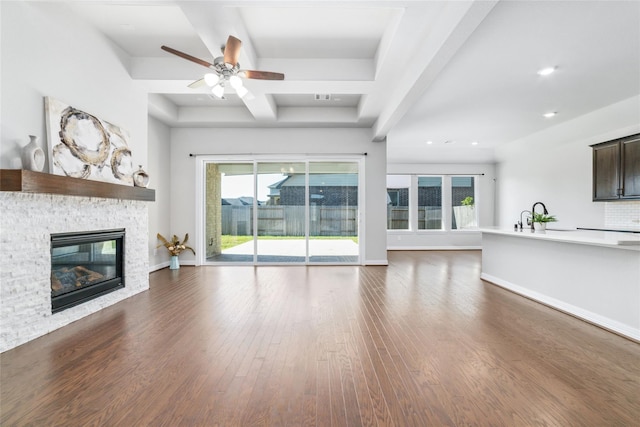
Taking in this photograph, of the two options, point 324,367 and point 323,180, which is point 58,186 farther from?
point 323,180

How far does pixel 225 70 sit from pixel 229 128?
11.4 ft

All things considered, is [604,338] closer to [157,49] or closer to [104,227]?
[104,227]

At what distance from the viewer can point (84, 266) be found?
3500mm

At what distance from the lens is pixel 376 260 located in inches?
258

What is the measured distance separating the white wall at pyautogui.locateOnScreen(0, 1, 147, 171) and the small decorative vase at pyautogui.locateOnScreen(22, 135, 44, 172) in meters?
0.06

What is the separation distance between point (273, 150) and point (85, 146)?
11.7 feet

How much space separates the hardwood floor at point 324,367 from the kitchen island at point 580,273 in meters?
0.23

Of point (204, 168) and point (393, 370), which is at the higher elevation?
point (204, 168)

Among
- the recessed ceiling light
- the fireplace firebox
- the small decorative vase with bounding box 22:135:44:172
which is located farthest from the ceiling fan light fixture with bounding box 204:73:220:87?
the recessed ceiling light

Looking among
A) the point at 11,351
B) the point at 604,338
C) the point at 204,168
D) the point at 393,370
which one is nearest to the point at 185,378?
the point at 393,370

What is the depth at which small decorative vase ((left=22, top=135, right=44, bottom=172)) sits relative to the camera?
265 centimetres

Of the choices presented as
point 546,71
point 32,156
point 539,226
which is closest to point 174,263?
point 32,156

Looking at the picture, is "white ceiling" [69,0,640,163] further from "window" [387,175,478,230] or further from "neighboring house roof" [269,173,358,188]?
"window" [387,175,478,230]

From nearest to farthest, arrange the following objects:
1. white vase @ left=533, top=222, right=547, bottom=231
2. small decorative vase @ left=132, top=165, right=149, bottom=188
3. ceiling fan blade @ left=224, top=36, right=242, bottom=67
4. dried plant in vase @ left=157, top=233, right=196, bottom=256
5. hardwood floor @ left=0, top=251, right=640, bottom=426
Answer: hardwood floor @ left=0, top=251, right=640, bottom=426 → ceiling fan blade @ left=224, top=36, right=242, bottom=67 → white vase @ left=533, top=222, right=547, bottom=231 → small decorative vase @ left=132, top=165, right=149, bottom=188 → dried plant in vase @ left=157, top=233, right=196, bottom=256
